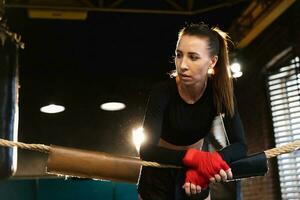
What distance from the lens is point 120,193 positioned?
4.05m

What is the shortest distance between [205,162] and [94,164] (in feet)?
1.07

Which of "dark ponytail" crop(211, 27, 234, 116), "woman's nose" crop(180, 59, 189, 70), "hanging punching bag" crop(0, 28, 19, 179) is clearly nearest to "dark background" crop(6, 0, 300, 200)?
"hanging punching bag" crop(0, 28, 19, 179)

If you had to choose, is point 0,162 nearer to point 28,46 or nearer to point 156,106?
point 156,106

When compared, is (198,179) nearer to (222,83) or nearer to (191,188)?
(191,188)

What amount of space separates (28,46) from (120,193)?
2115mm

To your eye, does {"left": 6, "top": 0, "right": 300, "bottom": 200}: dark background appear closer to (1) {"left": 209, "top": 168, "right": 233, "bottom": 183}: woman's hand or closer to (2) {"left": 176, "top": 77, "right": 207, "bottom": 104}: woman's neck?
(2) {"left": 176, "top": 77, "right": 207, "bottom": 104}: woman's neck

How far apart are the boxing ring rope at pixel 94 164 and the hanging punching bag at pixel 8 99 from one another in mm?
1018

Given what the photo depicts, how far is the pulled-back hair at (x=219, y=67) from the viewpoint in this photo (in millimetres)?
1499

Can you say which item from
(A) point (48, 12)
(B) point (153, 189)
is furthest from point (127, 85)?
(B) point (153, 189)

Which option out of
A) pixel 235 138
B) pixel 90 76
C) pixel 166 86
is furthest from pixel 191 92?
pixel 90 76

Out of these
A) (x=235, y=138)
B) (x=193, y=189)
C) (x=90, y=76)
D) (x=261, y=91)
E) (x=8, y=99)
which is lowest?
(x=193, y=189)

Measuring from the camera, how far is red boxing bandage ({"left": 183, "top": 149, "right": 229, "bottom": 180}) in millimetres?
1372

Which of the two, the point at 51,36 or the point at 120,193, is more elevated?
the point at 51,36

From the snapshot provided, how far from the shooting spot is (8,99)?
8.25 ft
